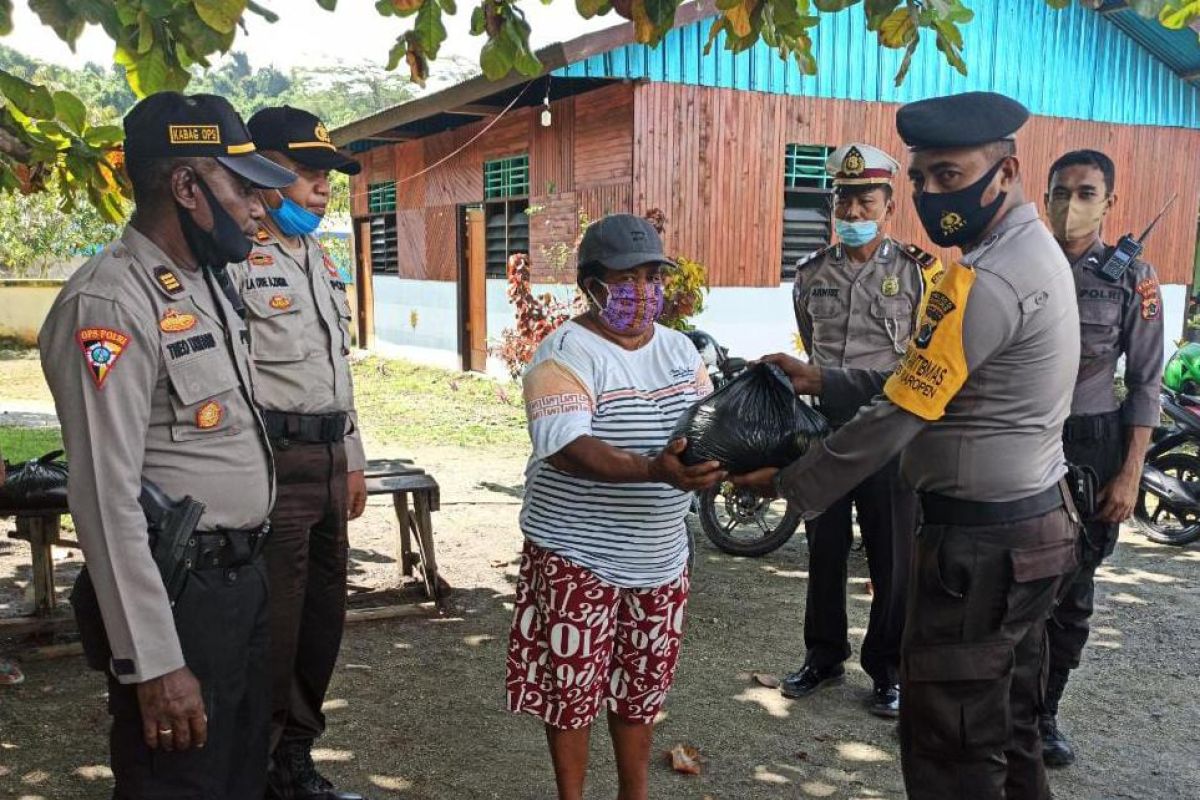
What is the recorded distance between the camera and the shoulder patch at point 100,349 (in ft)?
6.41

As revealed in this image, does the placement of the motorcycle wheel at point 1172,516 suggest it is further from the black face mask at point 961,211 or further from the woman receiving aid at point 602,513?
the woman receiving aid at point 602,513

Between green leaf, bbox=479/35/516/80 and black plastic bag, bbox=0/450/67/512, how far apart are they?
2.62 m

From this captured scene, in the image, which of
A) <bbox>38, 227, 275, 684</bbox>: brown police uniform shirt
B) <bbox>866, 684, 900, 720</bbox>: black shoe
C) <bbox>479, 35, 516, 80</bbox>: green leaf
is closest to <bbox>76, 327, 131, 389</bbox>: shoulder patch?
<bbox>38, 227, 275, 684</bbox>: brown police uniform shirt

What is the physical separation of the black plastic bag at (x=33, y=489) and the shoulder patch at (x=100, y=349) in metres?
2.82

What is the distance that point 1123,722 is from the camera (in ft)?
12.8

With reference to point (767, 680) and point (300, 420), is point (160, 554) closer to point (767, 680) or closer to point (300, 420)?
point (300, 420)

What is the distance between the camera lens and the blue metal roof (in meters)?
10.7

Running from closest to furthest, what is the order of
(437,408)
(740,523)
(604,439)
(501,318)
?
(604,439), (740,523), (437,408), (501,318)

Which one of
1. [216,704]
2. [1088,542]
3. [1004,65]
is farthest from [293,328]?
[1004,65]

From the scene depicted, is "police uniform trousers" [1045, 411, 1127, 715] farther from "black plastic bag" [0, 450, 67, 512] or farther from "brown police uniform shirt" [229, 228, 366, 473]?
"black plastic bag" [0, 450, 67, 512]

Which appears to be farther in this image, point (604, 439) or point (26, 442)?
point (26, 442)

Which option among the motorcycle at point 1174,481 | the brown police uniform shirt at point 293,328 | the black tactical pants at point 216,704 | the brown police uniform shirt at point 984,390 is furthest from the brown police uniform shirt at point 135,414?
the motorcycle at point 1174,481

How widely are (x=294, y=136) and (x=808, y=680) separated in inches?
117

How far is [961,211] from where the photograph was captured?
2549mm
